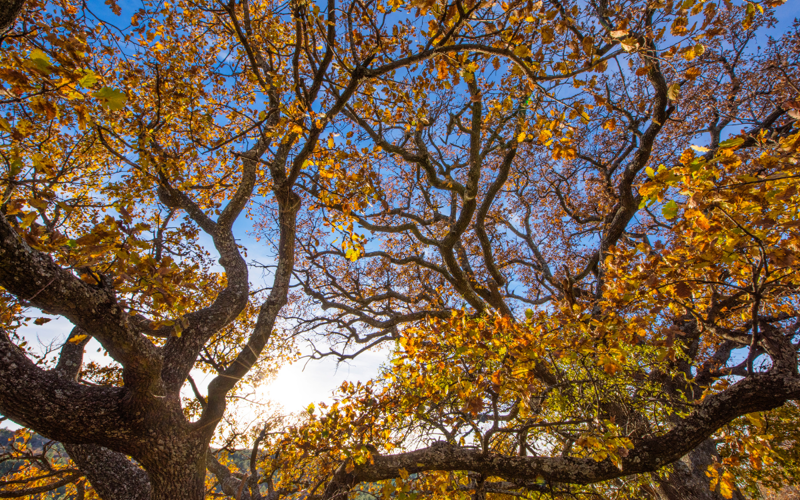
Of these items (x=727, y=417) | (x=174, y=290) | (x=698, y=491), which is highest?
(x=174, y=290)

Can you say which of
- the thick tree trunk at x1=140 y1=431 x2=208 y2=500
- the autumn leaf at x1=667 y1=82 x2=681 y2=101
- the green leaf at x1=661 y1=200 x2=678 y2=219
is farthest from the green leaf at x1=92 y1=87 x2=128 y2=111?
the autumn leaf at x1=667 y1=82 x2=681 y2=101

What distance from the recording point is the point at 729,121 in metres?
7.67

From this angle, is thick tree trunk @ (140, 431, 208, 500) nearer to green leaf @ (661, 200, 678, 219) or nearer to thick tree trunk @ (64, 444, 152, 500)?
thick tree trunk @ (64, 444, 152, 500)

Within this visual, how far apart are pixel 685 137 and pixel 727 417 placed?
7.78 metres

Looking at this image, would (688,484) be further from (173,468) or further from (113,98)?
(113,98)

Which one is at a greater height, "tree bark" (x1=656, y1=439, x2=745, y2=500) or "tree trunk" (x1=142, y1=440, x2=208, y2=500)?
"tree trunk" (x1=142, y1=440, x2=208, y2=500)

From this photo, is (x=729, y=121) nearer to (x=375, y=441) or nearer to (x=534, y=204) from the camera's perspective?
(x=534, y=204)

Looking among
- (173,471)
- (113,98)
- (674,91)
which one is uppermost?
(674,91)

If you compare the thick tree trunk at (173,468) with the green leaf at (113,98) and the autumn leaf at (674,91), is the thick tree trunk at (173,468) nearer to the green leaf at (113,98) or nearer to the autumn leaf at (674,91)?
the green leaf at (113,98)

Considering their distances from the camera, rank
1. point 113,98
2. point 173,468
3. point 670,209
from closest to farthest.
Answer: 1. point 113,98
2. point 670,209
3. point 173,468

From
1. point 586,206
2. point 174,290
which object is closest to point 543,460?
point 174,290

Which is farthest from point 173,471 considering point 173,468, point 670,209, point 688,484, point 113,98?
point 688,484

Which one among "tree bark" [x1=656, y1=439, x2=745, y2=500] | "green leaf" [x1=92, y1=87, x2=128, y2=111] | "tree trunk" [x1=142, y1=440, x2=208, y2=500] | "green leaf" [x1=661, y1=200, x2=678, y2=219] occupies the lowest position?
"tree bark" [x1=656, y1=439, x2=745, y2=500]

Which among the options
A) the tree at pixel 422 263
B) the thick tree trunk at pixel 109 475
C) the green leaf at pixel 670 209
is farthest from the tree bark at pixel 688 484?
the thick tree trunk at pixel 109 475
